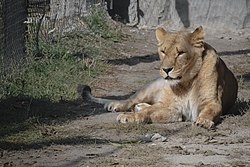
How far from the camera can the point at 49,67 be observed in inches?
377

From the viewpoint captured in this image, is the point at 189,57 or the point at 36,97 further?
the point at 36,97

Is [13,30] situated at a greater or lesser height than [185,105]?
greater

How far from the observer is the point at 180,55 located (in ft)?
23.4

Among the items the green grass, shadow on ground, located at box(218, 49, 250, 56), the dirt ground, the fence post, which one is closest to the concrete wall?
the green grass

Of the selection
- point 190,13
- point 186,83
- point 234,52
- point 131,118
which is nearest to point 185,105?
point 186,83

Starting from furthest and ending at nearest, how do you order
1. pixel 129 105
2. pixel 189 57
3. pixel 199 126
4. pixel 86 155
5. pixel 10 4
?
pixel 10 4
pixel 129 105
pixel 189 57
pixel 199 126
pixel 86 155

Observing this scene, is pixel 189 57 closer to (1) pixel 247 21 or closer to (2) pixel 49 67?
(2) pixel 49 67

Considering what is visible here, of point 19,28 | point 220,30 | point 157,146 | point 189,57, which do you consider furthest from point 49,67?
point 220,30

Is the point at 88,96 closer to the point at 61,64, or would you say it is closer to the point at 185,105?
the point at 185,105

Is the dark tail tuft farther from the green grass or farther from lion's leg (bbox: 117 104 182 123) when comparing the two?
lion's leg (bbox: 117 104 182 123)

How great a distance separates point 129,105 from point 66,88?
3.72ft

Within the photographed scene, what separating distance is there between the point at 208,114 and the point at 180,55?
68 cm

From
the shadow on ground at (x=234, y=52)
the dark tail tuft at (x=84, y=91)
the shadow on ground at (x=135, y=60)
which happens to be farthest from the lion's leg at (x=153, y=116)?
the shadow on ground at (x=234, y=52)

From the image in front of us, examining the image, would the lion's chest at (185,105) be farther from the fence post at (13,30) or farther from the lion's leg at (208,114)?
the fence post at (13,30)
